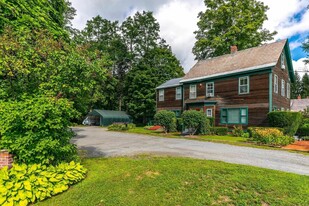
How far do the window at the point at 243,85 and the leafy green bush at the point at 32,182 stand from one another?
16558 millimetres

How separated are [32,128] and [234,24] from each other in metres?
31.4

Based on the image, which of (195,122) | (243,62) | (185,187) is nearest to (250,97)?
(243,62)

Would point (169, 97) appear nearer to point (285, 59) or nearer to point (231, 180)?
point (285, 59)

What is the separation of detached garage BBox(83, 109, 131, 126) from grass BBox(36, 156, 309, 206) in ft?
101

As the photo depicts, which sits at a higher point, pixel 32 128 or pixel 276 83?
pixel 276 83

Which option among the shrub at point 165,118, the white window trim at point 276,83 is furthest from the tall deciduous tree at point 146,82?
the white window trim at point 276,83

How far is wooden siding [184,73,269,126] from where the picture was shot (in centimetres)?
1634

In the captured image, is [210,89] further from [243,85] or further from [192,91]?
[243,85]

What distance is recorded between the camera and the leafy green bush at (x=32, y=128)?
4.74m

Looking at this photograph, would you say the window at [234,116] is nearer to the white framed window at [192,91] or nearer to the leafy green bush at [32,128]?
the white framed window at [192,91]

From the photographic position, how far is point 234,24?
29.2 metres

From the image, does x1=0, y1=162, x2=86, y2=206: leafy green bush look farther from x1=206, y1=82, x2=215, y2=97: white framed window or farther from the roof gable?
x1=206, y1=82, x2=215, y2=97: white framed window

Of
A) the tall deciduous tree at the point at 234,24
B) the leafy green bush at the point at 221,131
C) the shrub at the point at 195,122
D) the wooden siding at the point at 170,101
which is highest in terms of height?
the tall deciduous tree at the point at 234,24

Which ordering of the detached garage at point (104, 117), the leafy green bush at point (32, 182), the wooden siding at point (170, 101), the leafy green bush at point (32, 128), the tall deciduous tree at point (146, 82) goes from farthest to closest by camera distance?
1. the detached garage at point (104, 117)
2. the tall deciduous tree at point (146, 82)
3. the wooden siding at point (170, 101)
4. the leafy green bush at point (32, 128)
5. the leafy green bush at point (32, 182)
